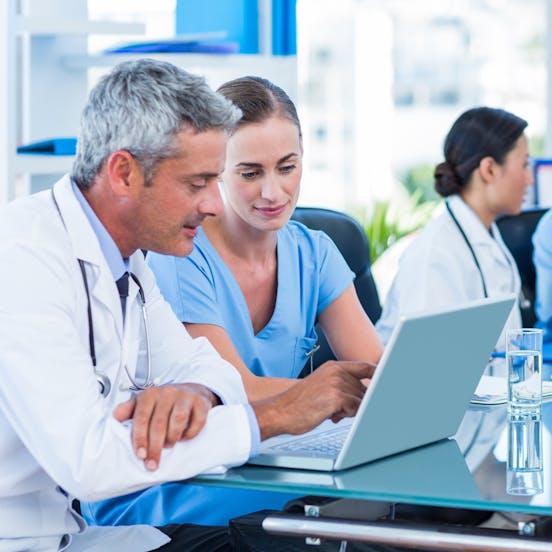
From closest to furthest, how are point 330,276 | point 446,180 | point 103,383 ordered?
point 103,383 < point 330,276 < point 446,180

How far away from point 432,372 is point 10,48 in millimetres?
1704

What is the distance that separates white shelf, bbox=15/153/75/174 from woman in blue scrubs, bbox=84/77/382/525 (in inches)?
27.6

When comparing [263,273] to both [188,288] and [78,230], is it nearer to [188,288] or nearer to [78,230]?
[188,288]

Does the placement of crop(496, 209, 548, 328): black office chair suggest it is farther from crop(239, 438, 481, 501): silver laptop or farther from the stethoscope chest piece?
the stethoscope chest piece

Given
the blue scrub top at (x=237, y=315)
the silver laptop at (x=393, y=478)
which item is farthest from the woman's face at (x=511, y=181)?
the silver laptop at (x=393, y=478)

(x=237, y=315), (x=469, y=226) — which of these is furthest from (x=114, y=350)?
(x=469, y=226)

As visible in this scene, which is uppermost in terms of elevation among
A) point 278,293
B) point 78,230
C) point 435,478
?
point 78,230

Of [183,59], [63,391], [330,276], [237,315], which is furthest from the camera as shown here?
[183,59]

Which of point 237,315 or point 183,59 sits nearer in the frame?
point 237,315

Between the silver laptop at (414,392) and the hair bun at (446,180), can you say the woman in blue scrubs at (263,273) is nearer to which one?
the silver laptop at (414,392)

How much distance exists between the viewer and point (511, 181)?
11.5 feet

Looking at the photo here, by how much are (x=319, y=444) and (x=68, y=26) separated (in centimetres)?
166

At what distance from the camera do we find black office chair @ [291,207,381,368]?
283 cm

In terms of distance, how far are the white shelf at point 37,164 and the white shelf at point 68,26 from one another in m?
0.32
